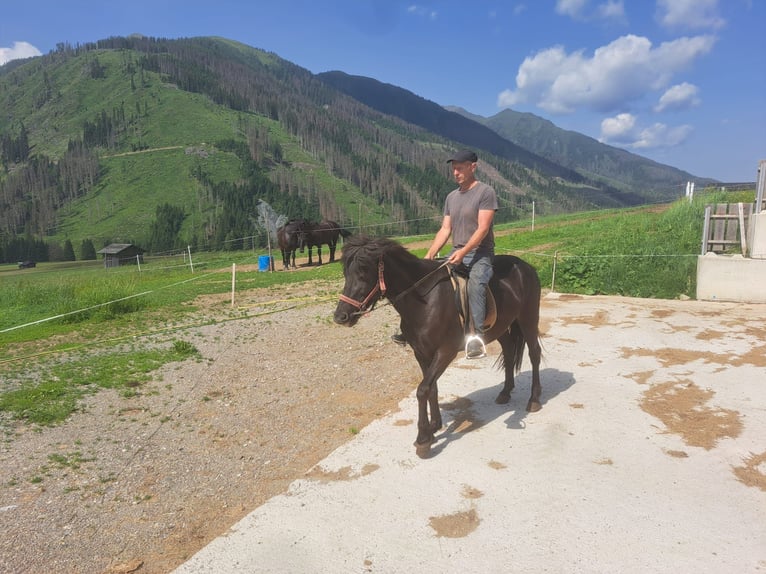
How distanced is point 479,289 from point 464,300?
0.21 metres

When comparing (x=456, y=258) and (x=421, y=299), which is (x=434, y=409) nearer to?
(x=421, y=299)

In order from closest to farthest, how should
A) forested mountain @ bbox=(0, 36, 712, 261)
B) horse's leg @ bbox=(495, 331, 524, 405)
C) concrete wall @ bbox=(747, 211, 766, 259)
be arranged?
horse's leg @ bbox=(495, 331, 524, 405) < concrete wall @ bbox=(747, 211, 766, 259) < forested mountain @ bbox=(0, 36, 712, 261)

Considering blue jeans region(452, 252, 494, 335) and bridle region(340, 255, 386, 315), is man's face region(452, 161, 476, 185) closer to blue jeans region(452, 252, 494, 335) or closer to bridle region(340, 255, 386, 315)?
blue jeans region(452, 252, 494, 335)

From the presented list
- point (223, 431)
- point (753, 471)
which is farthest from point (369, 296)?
point (753, 471)

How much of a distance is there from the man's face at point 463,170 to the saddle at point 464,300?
3.30ft

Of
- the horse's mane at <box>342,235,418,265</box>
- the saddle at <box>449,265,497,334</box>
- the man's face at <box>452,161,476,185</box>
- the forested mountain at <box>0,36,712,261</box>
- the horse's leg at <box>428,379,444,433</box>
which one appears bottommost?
the horse's leg at <box>428,379,444,433</box>

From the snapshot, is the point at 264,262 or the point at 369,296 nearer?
the point at 369,296

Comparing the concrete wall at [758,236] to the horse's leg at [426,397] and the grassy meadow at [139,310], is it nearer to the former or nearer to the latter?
the grassy meadow at [139,310]

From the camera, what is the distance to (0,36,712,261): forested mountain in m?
110

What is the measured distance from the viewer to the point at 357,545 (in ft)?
11.4

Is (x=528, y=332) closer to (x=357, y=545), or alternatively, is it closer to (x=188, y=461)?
(x=357, y=545)

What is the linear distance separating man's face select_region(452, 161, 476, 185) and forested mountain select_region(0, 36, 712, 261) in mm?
79953

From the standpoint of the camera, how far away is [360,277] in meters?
4.25

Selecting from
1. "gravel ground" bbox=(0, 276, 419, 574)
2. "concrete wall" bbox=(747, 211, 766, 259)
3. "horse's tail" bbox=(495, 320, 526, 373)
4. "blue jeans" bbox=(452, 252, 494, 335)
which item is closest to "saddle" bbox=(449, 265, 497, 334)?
"blue jeans" bbox=(452, 252, 494, 335)
